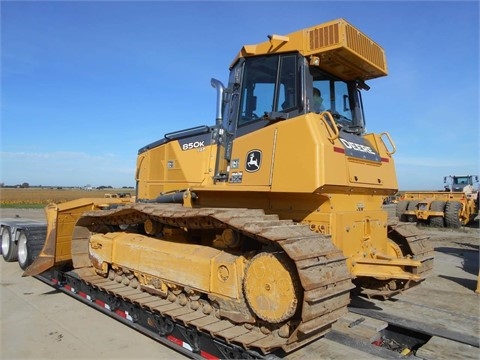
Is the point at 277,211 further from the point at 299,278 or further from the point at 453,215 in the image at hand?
the point at 453,215

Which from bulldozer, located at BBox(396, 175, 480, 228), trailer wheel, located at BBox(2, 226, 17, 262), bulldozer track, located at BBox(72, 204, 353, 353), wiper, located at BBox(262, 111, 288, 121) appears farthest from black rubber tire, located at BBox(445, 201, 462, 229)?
trailer wheel, located at BBox(2, 226, 17, 262)

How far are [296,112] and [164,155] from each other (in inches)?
109

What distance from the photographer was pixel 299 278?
3.57 metres

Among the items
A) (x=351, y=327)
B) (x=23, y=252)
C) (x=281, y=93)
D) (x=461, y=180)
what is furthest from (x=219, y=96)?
(x=461, y=180)

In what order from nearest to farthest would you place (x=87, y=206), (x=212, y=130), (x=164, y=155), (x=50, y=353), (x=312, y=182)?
(x=312, y=182), (x=50, y=353), (x=212, y=130), (x=164, y=155), (x=87, y=206)

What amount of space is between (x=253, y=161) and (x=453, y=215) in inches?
757

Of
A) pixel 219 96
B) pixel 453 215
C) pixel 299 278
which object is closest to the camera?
pixel 299 278

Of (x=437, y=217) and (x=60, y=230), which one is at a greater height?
(x=60, y=230)

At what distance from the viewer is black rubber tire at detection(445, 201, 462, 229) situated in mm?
20625

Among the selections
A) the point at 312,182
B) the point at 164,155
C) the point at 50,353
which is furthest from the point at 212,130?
the point at 50,353

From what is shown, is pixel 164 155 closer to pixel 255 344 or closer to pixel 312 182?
pixel 312 182

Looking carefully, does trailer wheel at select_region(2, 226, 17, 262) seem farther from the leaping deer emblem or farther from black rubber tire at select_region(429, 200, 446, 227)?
black rubber tire at select_region(429, 200, 446, 227)

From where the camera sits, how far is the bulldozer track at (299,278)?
3523 millimetres

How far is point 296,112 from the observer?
500 cm
